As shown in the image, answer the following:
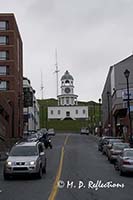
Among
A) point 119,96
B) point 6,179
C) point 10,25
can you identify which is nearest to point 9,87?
point 10,25

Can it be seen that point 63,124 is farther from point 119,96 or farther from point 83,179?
point 83,179

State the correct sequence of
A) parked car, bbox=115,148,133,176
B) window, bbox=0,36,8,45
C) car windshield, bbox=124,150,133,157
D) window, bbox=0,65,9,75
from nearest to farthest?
parked car, bbox=115,148,133,176 < car windshield, bbox=124,150,133,157 < window, bbox=0,65,9,75 < window, bbox=0,36,8,45

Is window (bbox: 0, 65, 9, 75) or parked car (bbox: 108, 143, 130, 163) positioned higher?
window (bbox: 0, 65, 9, 75)

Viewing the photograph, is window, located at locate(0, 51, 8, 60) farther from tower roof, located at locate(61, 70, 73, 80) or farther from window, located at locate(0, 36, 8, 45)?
tower roof, located at locate(61, 70, 73, 80)

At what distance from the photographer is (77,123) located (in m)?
174

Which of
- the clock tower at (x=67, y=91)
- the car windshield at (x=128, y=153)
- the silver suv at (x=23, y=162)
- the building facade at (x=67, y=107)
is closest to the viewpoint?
the silver suv at (x=23, y=162)

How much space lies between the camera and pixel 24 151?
80.9 feet

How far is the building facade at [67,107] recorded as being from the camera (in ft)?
614

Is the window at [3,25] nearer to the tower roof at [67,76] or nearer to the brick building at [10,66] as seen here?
the brick building at [10,66]

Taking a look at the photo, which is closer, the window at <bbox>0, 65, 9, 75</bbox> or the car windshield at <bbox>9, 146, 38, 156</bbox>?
the car windshield at <bbox>9, 146, 38, 156</bbox>

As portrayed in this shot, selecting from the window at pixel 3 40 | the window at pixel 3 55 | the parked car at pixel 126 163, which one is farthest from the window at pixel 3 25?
the parked car at pixel 126 163

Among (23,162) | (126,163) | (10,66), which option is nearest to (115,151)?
(126,163)

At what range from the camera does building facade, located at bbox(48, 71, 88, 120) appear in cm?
18725

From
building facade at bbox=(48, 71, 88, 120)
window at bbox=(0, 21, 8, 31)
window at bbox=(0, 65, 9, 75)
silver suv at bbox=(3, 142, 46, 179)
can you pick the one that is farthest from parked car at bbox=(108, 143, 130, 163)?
building facade at bbox=(48, 71, 88, 120)
